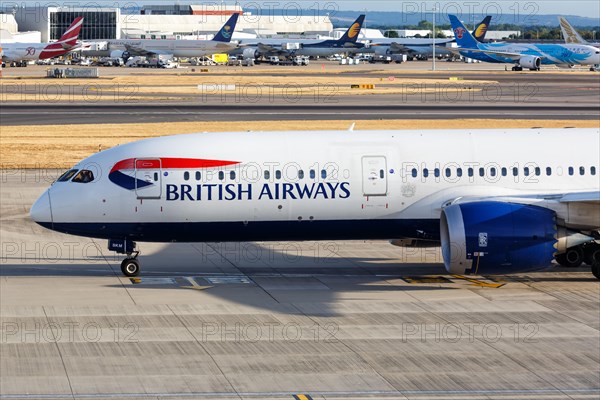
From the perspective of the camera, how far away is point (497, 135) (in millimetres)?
31203

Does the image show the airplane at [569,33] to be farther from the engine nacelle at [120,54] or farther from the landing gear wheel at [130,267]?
the landing gear wheel at [130,267]

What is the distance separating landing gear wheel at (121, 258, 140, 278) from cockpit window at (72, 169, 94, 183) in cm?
272

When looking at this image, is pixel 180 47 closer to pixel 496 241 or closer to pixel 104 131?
pixel 104 131

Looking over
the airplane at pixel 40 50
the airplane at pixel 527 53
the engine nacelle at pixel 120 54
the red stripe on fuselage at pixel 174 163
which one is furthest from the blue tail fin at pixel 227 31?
the red stripe on fuselage at pixel 174 163

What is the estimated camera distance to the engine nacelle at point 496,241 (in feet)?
92.0

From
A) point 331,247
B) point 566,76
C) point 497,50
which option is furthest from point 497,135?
point 497,50

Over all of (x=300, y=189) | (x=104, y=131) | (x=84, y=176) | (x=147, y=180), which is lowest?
(x=300, y=189)

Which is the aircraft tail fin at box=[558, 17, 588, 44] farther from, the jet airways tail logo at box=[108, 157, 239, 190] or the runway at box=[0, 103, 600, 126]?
the jet airways tail logo at box=[108, 157, 239, 190]

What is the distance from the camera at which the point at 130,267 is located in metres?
30.9

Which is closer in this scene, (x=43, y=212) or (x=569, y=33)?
(x=43, y=212)

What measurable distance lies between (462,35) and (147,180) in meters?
142

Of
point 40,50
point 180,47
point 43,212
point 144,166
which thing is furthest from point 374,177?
point 180,47

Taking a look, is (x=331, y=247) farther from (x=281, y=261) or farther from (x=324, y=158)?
(x=324, y=158)

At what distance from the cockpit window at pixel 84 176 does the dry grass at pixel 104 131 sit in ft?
81.5
